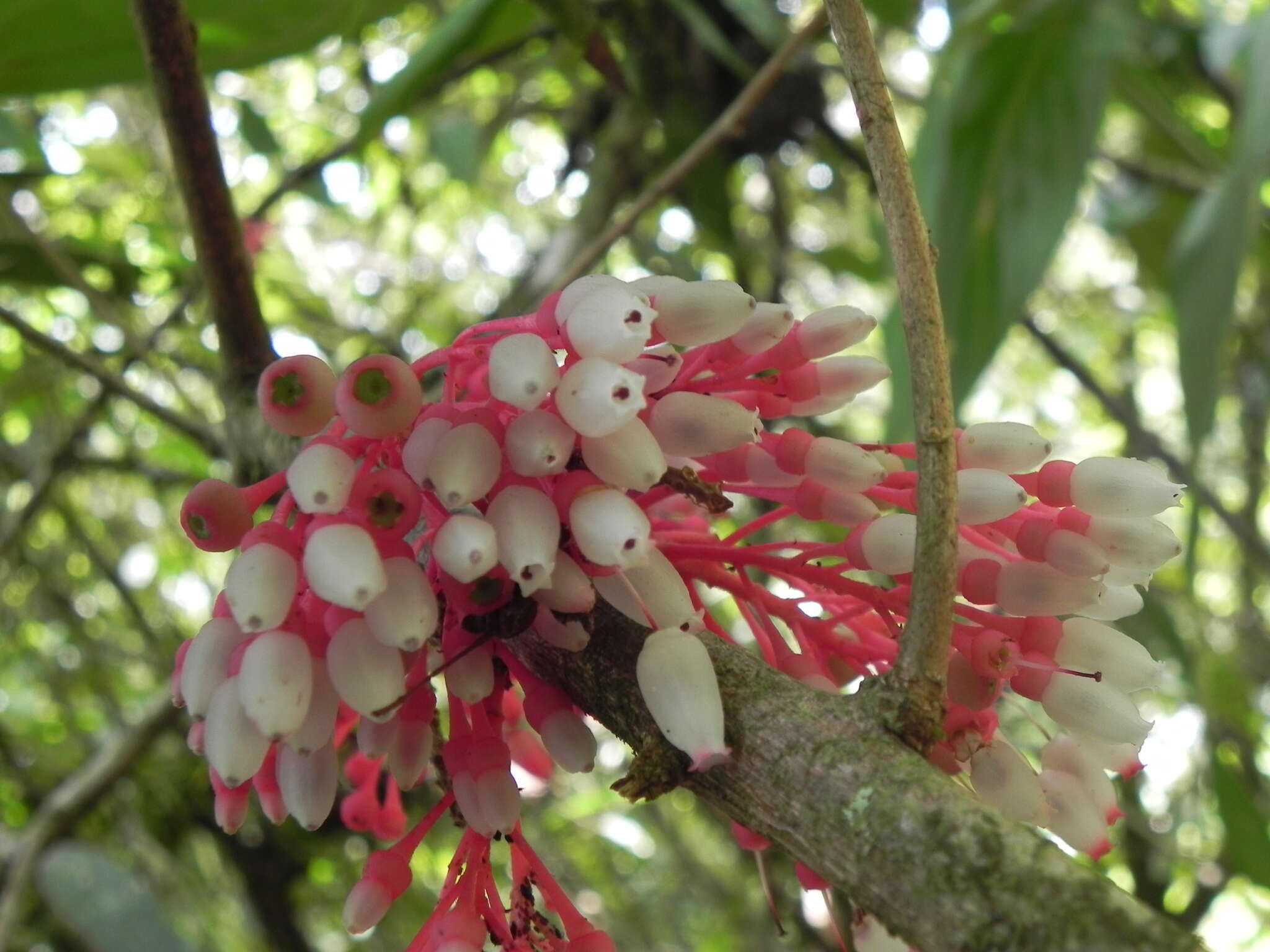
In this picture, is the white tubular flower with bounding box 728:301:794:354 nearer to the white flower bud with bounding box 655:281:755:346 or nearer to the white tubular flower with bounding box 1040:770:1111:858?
the white flower bud with bounding box 655:281:755:346

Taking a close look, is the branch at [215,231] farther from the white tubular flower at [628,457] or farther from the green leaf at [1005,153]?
the green leaf at [1005,153]

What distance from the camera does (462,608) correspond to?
2.20 feet

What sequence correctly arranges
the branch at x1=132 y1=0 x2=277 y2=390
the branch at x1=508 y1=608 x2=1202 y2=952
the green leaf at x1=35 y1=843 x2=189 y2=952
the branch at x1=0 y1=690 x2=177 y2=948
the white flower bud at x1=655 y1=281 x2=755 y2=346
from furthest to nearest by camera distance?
1. the branch at x1=0 y1=690 x2=177 y2=948
2. the green leaf at x1=35 y1=843 x2=189 y2=952
3. the branch at x1=132 y1=0 x2=277 y2=390
4. the white flower bud at x1=655 y1=281 x2=755 y2=346
5. the branch at x1=508 y1=608 x2=1202 y2=952

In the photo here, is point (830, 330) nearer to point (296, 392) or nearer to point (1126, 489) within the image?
point (1126, 489)

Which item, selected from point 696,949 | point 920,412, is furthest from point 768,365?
point 696,949

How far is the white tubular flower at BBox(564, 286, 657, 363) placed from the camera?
0.62 m

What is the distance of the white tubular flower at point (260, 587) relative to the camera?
0.60 metres

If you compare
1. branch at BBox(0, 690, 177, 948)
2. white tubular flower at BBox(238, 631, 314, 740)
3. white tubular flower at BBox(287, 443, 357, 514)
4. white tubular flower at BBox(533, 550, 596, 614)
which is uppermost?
white tubular flower at BBox(287, 443, 357, 514)

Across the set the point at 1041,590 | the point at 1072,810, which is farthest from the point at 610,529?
the point at 1072,810

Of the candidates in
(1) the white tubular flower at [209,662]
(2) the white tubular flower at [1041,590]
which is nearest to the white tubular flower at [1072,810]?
(2) the white tubular flower at [1041,590]

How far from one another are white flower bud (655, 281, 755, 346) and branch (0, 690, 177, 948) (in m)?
1.16

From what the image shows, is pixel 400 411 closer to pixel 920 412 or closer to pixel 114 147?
pixel 920 412

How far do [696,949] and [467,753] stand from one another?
217 centimetres

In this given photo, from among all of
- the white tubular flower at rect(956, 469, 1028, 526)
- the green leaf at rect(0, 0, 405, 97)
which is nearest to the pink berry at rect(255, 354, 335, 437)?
the white tubular flower at rect(956, 469, 1028, 526)
